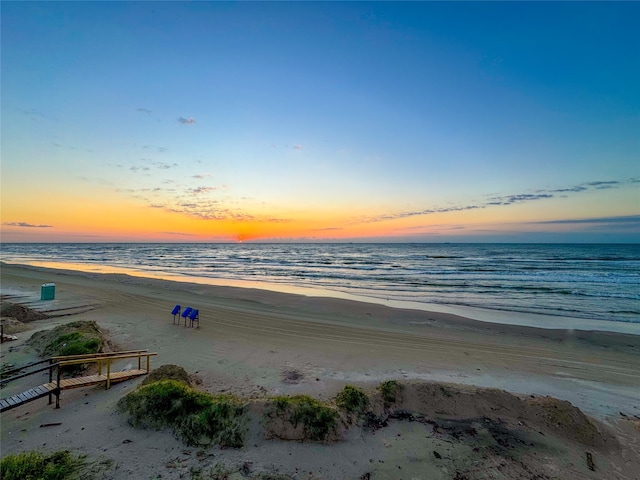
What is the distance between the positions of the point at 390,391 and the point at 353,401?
88cm

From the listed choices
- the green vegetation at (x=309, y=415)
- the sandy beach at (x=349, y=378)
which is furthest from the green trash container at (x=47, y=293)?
the green vegetation at (x=309, y=415)

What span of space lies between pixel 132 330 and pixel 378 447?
1072 centimetres

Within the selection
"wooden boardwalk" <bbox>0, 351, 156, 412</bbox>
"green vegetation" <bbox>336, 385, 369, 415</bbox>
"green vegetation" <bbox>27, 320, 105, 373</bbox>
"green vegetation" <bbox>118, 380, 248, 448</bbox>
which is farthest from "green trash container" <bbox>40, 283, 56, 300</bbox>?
"green vegetation" <bbox>336, 385, 369, 415</bbox>

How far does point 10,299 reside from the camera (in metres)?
18.4

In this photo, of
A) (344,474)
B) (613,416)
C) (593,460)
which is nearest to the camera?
(344,474)

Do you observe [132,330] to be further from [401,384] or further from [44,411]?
[401,384]

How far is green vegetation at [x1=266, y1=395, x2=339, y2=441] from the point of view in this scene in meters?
5.25

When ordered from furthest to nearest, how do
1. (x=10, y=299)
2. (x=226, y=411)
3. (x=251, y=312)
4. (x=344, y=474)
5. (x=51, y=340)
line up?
(x=10, y=299) → (x=251, y=312) → (x=51, y=340) → (x=226, y=411) → (x=344, y=474)

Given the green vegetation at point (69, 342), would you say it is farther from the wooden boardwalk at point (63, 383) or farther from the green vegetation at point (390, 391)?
the green vegetation at point (390, 391)

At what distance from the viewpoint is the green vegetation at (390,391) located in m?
6.25

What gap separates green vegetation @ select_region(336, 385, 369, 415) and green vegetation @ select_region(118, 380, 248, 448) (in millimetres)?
1723

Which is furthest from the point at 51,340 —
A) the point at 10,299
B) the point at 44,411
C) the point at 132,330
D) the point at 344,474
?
the point at 10,299

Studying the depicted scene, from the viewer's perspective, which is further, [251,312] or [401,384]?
[251,312]

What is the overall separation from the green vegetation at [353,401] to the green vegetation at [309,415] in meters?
0.34
